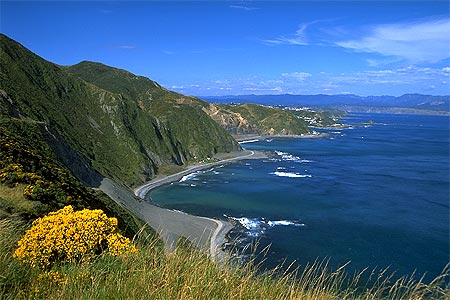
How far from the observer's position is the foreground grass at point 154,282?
3412 millimetres

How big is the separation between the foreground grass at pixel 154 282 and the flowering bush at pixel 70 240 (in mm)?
233

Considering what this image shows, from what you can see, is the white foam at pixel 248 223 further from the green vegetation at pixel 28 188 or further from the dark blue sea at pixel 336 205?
the green vegetation at pixel 28 188

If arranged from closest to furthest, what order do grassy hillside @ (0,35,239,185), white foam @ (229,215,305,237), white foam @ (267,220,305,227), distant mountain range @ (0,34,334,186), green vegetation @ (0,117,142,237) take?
green vegetation @ (0,117,142,237) < white foam @ (229,215,305,237) < white foam @ (267,220,305,227) < distant mountain range @ (0,34,334,186) < grassy hillside @ (0,35,239,185)

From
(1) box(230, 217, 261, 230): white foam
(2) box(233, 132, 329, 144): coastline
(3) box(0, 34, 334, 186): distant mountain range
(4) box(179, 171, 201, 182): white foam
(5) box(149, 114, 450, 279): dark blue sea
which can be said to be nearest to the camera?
(5) box(149, 114, 450, 279): dark blue sea

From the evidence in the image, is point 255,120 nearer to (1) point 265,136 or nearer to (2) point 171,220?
(1) point 265,136

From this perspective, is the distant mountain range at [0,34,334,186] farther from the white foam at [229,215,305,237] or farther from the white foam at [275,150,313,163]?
the white foam at [229,215,305,237]

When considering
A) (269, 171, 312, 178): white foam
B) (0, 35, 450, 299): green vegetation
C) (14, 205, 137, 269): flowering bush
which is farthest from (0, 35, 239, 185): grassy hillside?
(14, 205, 137, 269): flowering bush

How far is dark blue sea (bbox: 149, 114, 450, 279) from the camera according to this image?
40312mm

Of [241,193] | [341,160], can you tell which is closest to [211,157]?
[341,160]

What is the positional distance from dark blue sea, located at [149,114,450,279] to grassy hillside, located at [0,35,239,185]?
11.2 metres

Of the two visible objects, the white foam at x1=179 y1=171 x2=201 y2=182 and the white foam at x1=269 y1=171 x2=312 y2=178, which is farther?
the white foam at x1=269 y1=171 x2=312 y2=178

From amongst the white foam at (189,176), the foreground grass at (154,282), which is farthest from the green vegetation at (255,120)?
the foreground grass at (154,282)

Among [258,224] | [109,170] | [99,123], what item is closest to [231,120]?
[99,123]

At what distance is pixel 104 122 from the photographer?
87375 mm
